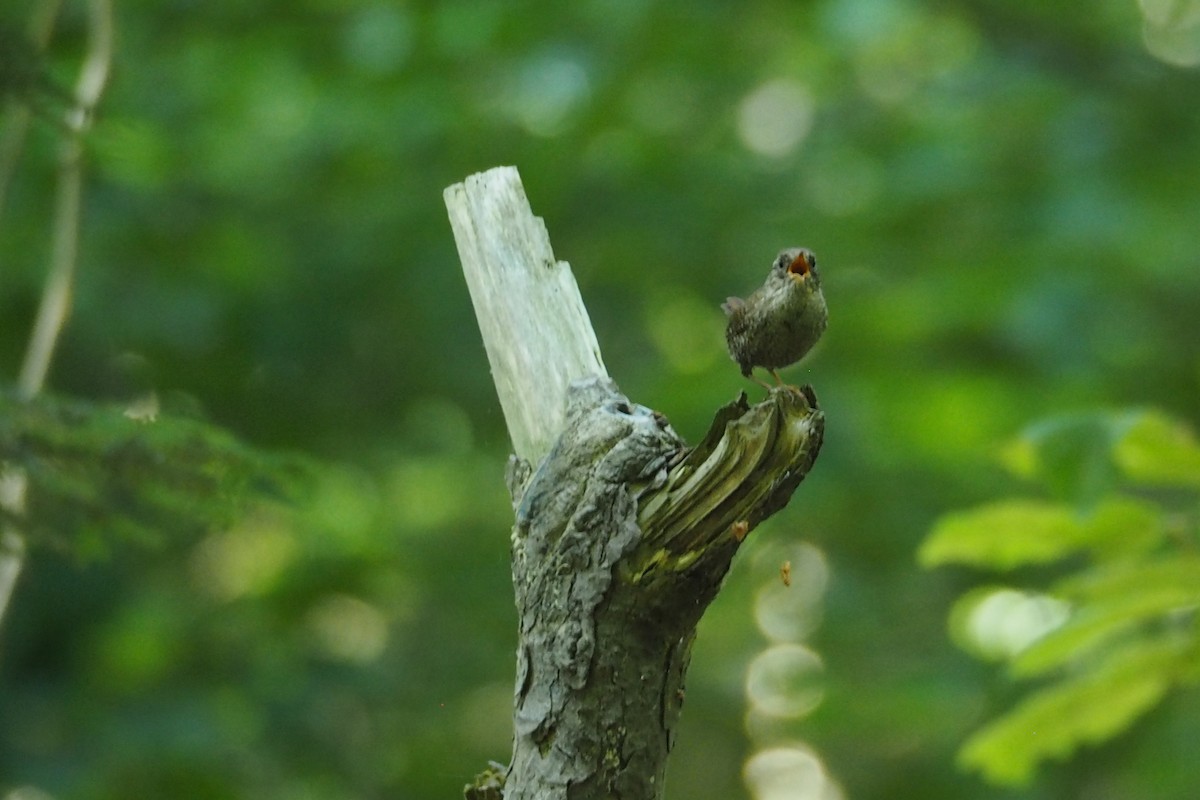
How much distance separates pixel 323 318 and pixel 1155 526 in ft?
16.3

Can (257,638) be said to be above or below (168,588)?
below

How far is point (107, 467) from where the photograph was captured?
2.42 meters

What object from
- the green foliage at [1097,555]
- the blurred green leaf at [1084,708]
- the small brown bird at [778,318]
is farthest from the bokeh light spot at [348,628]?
the small brown bird at [778,318]

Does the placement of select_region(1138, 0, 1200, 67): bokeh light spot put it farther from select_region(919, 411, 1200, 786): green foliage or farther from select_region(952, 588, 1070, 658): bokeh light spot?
select_region(919, 411, 1200, 786): green foliage

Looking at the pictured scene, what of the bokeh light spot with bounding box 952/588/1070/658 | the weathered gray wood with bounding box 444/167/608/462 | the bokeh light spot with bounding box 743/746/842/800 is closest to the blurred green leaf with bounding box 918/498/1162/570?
the weathered gray wood with bounding box 444/167/608/462

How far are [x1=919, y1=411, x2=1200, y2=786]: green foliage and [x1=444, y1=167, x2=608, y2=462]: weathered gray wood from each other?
3.07 feet

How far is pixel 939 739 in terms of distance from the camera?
7352mm

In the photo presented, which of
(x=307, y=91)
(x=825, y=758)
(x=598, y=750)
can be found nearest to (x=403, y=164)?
(x=307, y=91)

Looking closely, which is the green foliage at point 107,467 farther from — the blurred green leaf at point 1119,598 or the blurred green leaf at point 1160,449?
the blurred green leaf at point 1160,449

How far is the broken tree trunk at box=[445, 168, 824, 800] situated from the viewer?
1.97 metres

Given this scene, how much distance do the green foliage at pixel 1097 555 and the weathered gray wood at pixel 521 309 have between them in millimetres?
936

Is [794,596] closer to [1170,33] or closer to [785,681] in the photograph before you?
[785,681]

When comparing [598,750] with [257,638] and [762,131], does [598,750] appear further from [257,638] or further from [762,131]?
[762,131]

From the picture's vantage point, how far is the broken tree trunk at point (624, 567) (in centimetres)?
197
